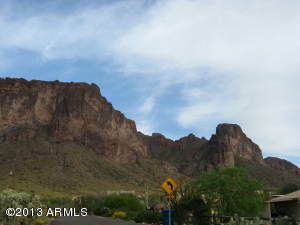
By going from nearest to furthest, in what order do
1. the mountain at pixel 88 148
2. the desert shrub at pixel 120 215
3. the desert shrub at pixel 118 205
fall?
the desert shrub at pixel 120 215, the desert shrub at pixel 118 205, the mountain at pixel 88 148

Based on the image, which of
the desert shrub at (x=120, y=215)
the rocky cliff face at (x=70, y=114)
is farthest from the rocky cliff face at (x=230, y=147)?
the desert shrub at (x=120, y=215)

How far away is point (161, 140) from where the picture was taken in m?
187

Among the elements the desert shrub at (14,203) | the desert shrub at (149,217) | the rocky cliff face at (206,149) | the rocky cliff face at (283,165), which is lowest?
the desert shrub at (149,217)

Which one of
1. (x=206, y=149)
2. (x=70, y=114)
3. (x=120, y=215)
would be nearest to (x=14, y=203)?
(x=120, y=215)

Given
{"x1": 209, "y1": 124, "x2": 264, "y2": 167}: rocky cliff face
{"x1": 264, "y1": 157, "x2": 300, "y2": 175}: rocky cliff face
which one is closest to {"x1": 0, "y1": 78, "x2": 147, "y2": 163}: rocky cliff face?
{"x1": 209, "y1": 124, "x2": 264, "y2": 167}: rocky cliff face

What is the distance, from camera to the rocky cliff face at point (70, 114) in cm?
13450

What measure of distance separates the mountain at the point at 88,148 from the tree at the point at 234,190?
53.1m

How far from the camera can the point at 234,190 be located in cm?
2628

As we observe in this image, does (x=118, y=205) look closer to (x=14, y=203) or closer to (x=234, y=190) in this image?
(x=234, y=190)

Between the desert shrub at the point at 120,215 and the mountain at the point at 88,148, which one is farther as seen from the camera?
the mountain at the point at 88,148

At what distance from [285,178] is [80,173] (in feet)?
214

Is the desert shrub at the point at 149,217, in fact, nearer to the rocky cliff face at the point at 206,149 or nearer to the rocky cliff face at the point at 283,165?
the rocky cliff face at the point at 206,149

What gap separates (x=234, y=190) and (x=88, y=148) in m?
105

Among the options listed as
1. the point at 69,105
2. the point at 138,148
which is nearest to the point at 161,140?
the point at 138,148
